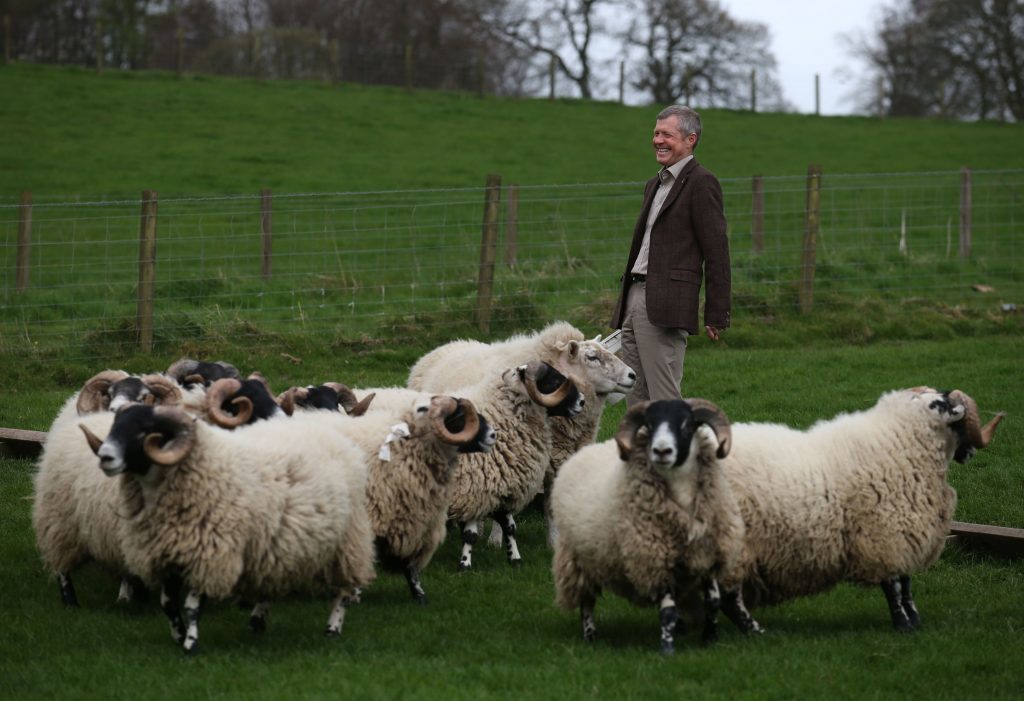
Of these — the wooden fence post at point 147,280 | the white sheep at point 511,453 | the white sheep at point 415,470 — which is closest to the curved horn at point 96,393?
the white sheep at point 415,470

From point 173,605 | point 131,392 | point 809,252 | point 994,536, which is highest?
point 809,252

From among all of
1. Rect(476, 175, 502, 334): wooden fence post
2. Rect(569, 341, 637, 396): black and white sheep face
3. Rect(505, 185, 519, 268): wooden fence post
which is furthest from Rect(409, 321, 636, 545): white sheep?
Rect(505, 185, 519, 268): wooden fence post

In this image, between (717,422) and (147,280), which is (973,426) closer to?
(717,422)

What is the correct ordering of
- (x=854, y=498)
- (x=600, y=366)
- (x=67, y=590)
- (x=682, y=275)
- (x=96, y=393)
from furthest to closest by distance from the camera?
(x=600, y=366) < (x=682, y=275) < (x=96, y=393) < (x=67, y=590) < (x=854, y=498)

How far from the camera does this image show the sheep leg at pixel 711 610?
6633 mm

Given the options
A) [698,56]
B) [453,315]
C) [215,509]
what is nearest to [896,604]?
[215,509]

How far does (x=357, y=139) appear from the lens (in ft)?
105

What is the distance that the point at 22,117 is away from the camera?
30.5m

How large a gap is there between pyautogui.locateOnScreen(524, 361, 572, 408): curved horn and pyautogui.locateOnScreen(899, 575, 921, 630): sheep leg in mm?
2620

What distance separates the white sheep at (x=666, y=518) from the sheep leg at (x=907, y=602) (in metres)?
1.09

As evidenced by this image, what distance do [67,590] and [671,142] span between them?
15.4ft

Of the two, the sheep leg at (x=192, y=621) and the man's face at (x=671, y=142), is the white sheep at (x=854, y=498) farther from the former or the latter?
the sheep leg at (x=192, y=621)

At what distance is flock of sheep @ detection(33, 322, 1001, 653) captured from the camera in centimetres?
645

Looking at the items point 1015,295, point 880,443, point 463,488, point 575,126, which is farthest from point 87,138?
point 880,443
